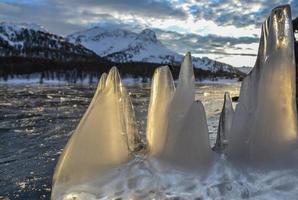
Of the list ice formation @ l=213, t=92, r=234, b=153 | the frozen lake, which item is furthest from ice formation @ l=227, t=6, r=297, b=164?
ice formation @ l=213, t=92, r=234, b=153

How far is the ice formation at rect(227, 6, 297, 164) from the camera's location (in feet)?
20.5

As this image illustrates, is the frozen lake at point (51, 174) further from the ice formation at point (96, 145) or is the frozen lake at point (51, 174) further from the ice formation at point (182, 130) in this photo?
the ice formation at point (96, 145)

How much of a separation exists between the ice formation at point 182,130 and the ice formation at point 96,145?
505 mm

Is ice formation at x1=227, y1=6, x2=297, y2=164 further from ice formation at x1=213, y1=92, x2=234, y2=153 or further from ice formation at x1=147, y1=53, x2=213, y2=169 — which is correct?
ice formation at x1=213, y1=92, x2=234, y2=153

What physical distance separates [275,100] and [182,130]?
1354 mm

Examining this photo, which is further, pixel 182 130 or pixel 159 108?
pixel 159 108

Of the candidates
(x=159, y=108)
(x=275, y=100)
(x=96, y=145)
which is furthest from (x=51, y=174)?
(x=275, y=100)

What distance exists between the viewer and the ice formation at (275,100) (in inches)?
246

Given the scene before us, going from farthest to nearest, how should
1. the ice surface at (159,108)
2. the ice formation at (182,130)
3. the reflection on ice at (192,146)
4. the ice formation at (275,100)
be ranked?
the ice surface at (159,108) < the ice formation at (182,130) < the ice formation at (275,100) < the reflection on ice at (192,146)

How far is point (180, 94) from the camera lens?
6879 millimetres

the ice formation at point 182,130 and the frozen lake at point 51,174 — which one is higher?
the ice formation at point 182,130

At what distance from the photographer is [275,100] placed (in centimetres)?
629

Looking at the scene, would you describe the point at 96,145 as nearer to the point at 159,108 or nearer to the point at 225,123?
the point at 159,108

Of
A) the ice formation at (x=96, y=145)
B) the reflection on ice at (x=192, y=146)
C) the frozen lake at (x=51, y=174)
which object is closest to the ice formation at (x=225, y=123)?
the reflection on ice at (x=192, y=146)
